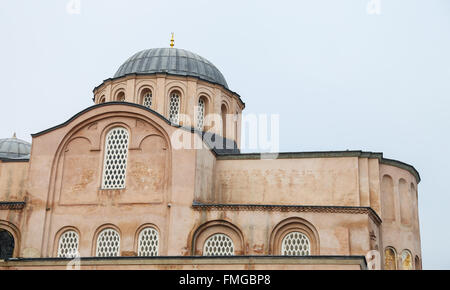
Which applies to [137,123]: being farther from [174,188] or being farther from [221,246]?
[221,246]

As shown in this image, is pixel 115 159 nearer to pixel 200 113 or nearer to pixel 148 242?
pixel 148 242

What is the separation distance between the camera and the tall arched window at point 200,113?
3209 centimetres

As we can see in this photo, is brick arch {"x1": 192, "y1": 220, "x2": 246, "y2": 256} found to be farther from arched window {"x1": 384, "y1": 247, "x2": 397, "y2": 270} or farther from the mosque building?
arched window {"x1": 384, "y1": 247, "x2": 397, "y2": 270}

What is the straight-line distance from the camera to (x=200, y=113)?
3238 cm

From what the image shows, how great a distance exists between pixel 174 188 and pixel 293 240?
16.1ft

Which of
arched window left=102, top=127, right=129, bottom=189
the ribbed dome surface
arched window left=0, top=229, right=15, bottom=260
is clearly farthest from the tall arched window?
the ribbed dome surface

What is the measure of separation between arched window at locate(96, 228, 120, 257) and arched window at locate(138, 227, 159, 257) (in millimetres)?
931

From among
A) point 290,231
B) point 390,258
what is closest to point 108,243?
point 290,231

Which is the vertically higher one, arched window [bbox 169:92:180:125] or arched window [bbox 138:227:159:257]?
arched window [bbox 169:92:180:125]

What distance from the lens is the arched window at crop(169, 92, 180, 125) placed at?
1253 inches

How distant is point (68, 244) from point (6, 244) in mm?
2725
